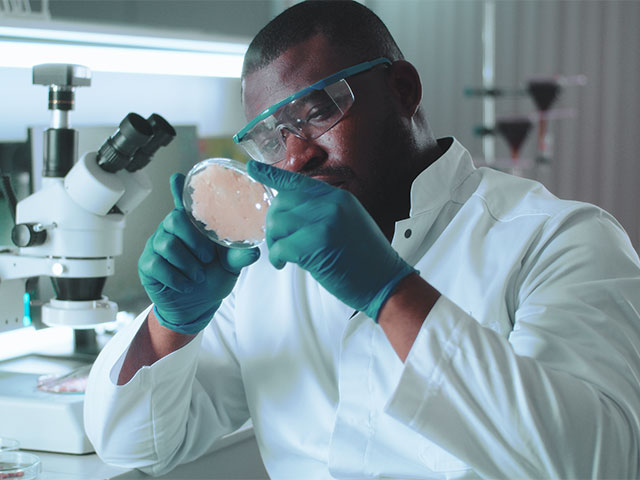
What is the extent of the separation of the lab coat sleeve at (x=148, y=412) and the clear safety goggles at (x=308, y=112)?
0.40 meters

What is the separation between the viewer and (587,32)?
4918 mm

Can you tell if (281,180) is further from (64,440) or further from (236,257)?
(64,440)

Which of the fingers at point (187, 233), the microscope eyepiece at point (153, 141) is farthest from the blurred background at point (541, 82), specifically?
the fingers at point (187, 233)

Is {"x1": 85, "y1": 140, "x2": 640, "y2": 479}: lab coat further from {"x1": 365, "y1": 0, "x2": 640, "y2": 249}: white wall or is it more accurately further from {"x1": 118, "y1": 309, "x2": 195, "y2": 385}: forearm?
{"x1": 365, "y1": 0, "x2": 640, "y2": 249}: white wall

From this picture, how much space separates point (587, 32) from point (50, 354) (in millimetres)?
4148

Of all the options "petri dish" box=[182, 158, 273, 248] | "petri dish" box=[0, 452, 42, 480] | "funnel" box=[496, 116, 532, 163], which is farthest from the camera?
"funnel" box=[496, 116, 532, 163]

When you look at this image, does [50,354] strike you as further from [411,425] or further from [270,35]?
[411,425]

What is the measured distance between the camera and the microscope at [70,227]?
148 centimetres

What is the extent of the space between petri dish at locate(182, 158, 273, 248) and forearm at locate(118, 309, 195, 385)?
334 millimetres

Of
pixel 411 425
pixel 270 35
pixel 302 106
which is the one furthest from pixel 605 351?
pixel 270 35

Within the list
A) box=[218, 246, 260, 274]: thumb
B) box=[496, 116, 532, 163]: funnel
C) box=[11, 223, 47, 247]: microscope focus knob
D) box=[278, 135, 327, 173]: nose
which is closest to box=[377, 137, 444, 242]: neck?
box=[278, 135, 327, 173]: nose

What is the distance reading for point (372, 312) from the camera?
3.38 ft

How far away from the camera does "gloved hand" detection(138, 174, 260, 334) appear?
49.4 inches

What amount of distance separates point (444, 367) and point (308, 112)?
0.56m
